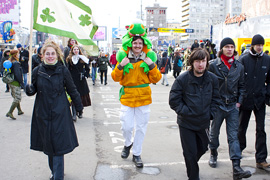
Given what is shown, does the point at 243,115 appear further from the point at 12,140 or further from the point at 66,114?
the point at 12,140

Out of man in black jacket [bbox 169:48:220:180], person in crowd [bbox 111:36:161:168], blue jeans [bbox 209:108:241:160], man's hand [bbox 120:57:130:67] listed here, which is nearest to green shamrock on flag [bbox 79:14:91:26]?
person in crowd [bbox 111:36:161:168]

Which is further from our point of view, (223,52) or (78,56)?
(78,56)

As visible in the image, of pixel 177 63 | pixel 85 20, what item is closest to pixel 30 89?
pixel 85 20

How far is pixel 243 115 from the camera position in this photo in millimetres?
4871

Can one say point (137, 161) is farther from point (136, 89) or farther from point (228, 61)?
point (228, 61)

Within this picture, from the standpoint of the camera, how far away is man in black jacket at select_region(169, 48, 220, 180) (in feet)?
12.3

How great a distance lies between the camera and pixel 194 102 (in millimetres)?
3742

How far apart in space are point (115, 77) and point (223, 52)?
162 centimetres

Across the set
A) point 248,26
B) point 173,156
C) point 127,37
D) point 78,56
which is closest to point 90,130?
point 78,56

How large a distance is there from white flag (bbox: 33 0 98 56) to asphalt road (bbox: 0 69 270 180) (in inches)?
69.3

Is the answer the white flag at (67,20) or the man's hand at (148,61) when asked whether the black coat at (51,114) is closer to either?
the white flag at (67,20)

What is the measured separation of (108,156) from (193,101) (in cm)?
208

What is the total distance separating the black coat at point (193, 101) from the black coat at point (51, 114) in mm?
1364

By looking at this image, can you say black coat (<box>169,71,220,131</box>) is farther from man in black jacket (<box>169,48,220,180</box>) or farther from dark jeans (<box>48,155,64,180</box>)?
dark jeans (<box>48,155,64,180</box>)
